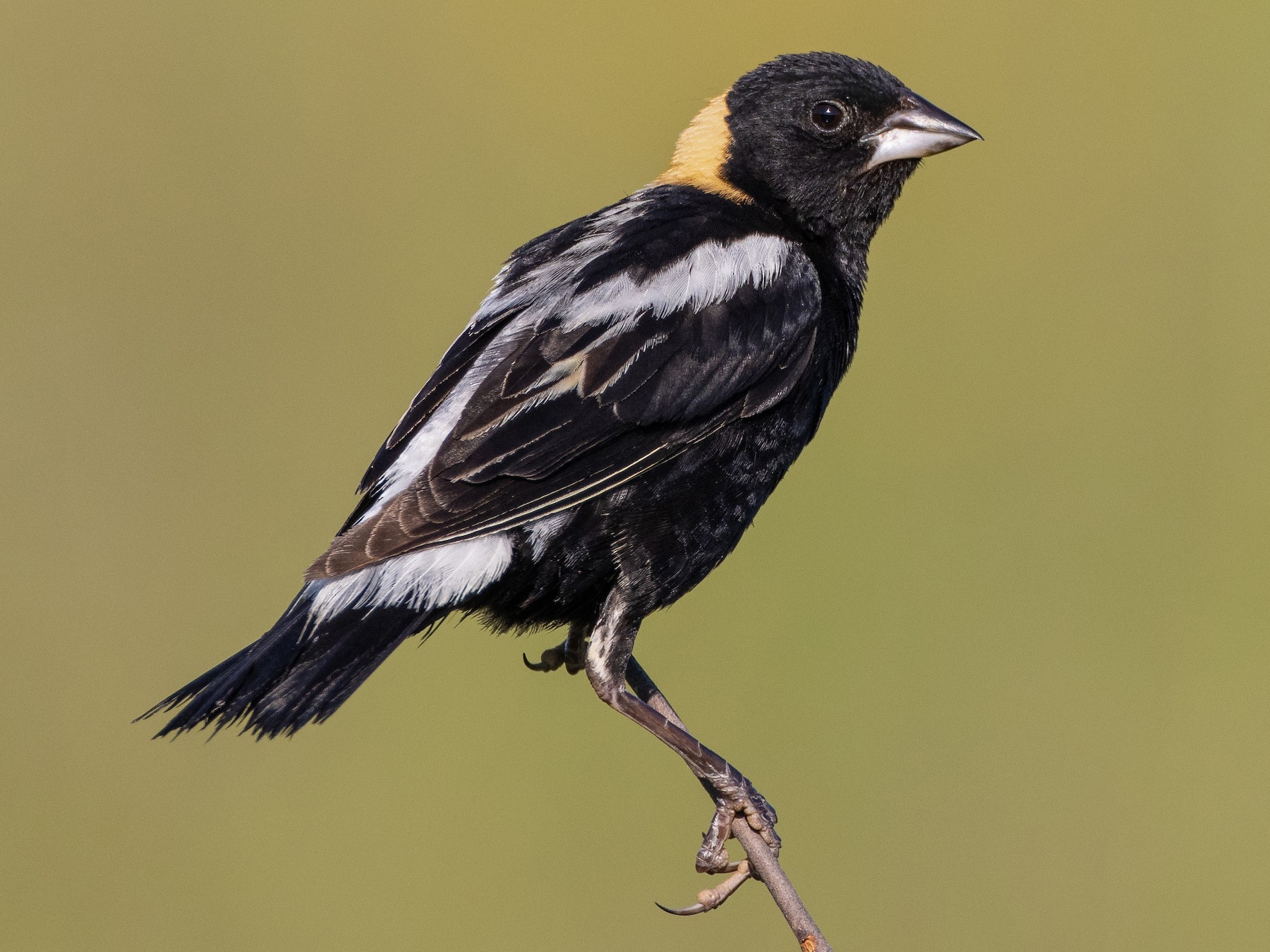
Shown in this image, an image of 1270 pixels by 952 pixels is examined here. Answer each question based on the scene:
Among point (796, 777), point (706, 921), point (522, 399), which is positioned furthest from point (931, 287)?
point (522, 399)

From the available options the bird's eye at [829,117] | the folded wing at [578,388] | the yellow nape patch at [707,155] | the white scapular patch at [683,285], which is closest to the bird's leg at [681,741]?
the folded wing at [578,388]

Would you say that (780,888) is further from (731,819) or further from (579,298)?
(579,298)

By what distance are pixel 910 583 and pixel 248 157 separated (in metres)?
2.76

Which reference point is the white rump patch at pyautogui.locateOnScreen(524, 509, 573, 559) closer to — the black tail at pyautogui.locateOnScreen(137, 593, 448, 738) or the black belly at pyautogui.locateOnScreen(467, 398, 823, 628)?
the black belly at pyautogui.locateOnScreen(467, 398, 823, 628)

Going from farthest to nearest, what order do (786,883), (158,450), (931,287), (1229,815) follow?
(931,287), (158,450), (1229,815), (786,883)

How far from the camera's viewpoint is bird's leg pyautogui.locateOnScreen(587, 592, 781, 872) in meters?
2.91

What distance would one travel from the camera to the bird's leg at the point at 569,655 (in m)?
3.36

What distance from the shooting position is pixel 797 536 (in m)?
4.59

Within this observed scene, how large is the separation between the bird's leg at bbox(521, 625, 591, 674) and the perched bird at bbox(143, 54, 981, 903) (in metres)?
0.28

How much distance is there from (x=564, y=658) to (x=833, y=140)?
133 cm

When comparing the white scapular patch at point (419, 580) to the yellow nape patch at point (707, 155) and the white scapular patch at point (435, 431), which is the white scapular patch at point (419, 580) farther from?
the yellow nape patch at point (707, 155)

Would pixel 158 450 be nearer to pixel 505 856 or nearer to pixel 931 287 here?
pixel 505 856

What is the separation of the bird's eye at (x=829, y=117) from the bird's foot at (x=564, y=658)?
129 cm

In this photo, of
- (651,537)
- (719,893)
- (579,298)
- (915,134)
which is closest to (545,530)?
(651,537)
